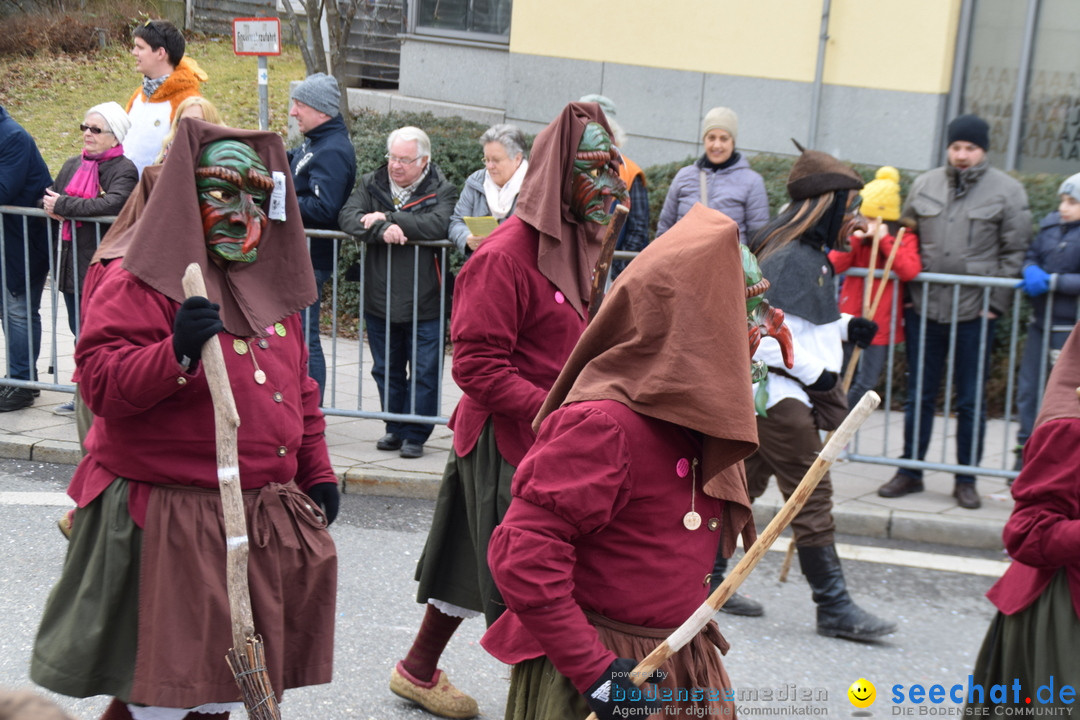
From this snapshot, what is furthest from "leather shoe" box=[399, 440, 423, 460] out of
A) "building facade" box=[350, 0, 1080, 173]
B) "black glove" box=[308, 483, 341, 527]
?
"building facade" box=[350, 0, 1080, 173]

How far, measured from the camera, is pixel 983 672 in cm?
327

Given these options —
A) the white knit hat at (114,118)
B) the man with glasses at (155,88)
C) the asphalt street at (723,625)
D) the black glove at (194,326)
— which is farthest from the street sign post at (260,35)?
the black glove at (194,326)

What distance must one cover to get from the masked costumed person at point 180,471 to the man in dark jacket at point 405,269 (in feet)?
13.0

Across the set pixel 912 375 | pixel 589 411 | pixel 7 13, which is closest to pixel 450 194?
pixel 912 375

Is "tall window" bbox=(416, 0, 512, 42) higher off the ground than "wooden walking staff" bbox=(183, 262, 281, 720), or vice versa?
"tall window" bbox=(416, 0, 512, 42)

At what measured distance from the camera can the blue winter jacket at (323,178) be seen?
7328 mm

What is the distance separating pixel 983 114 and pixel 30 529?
8.59 meters

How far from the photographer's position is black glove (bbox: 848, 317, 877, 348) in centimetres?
507

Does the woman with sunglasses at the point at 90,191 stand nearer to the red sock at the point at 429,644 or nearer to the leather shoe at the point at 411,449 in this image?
the leather shoe at the point at 411,449

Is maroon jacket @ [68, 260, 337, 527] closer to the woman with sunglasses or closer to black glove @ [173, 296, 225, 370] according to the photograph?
black glove @ [173, 296, 225, 370]

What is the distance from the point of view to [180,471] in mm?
2963

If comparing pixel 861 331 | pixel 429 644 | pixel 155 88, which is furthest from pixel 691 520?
pixel 155 88

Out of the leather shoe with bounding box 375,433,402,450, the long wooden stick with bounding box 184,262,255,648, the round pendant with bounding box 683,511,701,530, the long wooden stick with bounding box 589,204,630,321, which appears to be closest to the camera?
the round pendant with bounding box 683,511,701,530

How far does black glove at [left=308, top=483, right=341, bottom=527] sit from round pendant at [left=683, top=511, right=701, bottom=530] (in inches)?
48.9
